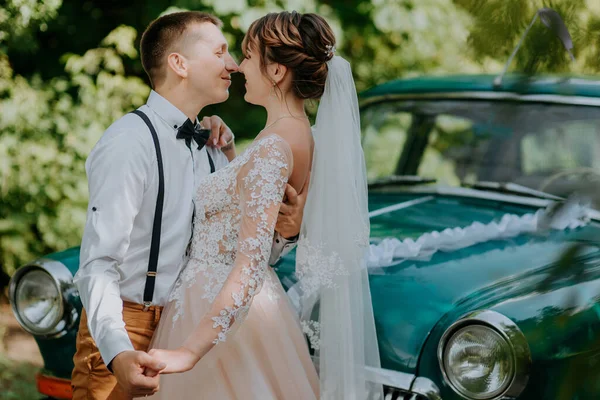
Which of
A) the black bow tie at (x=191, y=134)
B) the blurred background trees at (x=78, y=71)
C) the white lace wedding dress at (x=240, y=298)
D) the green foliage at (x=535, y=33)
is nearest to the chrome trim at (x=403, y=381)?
the white lace wedding dress at (x=240, y=298)

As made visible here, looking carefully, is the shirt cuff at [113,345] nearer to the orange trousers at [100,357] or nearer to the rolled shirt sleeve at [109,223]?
the rolled shirt sleeve at [109,223]

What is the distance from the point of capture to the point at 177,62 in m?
2.32

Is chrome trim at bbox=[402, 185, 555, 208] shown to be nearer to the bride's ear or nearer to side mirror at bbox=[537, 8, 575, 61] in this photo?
the bride's ear

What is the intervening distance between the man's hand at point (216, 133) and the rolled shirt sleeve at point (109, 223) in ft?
1.43

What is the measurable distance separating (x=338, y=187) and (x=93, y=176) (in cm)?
71

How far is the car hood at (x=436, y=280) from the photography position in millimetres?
2346

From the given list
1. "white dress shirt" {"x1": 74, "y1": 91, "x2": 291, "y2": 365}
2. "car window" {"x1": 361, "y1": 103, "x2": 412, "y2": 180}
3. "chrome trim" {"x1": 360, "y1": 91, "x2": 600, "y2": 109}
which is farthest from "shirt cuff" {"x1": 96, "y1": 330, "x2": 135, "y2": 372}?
"car window" {"x1": 361, "y1": 103, "x2": 412, "y2": 180}

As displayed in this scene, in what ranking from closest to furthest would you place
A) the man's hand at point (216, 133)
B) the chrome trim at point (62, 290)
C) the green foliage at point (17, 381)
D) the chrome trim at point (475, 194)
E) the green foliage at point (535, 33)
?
the green foliage at point (535, 33), the man's hand at point (216, 133), the chrome trim at point (62, 290), the chrome trim at point (475, 194), the green foliage at point (17, 381)

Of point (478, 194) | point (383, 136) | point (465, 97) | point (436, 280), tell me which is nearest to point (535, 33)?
point (436, 280)

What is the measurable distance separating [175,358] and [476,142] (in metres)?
2.10

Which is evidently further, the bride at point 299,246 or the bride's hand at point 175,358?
the bride at point 299,246

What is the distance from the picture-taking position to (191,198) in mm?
2227

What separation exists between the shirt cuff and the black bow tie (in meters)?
0.67

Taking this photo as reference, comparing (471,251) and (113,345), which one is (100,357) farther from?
(471,251)
